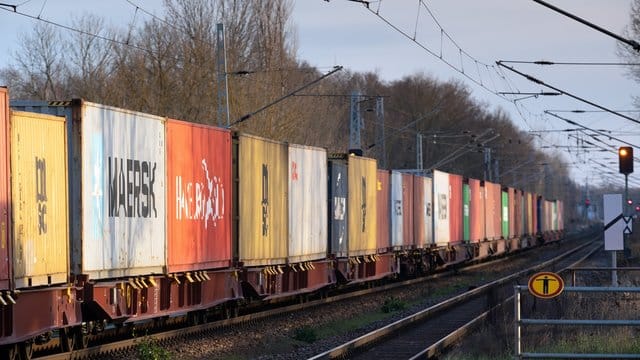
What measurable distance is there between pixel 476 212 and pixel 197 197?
30.4 metres

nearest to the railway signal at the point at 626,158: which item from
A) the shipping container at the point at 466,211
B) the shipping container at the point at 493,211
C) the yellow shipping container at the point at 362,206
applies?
the yellow shipping container at the point at 362,206

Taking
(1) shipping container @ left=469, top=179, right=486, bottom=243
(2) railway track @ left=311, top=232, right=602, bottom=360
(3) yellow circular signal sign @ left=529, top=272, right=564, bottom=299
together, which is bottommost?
(2) railway track @ left=311, top=232, right=602, bottom=360

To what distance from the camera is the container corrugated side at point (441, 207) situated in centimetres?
4065

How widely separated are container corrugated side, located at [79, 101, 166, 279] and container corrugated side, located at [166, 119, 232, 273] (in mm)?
430

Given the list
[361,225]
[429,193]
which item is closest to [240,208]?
[361,225]

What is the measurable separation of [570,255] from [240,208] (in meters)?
43.8

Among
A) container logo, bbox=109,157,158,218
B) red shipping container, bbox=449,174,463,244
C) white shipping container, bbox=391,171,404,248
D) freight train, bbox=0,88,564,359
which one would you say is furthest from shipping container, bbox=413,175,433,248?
container logo, bbox=109,157,158,218

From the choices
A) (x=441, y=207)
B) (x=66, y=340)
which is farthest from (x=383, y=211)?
(x=66, y=340)

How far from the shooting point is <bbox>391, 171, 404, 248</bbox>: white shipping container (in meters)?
34.6

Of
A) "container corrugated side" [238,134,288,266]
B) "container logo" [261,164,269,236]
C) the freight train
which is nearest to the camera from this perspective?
the freight train

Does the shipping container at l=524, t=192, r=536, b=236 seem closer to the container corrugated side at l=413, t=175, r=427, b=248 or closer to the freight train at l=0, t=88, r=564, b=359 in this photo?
the container corrugated side at l=413, t=175, r=427, b=248

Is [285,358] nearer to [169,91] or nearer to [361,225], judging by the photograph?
[361,225]

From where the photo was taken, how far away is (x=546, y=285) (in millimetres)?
13383

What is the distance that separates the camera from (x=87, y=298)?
15.1m
